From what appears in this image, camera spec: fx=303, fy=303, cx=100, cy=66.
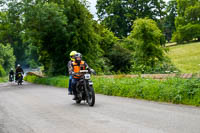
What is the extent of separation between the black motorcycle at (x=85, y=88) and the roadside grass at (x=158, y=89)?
246cm

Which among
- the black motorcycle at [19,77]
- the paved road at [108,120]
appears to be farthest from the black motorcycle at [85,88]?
the black motorcycle at [19,77]

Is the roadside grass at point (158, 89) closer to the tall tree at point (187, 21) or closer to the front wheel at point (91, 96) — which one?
the front wheel at point (91, 96)

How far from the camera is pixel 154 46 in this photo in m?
28.0

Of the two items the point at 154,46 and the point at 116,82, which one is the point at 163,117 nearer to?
the point at 116,82

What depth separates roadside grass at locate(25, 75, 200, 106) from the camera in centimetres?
973

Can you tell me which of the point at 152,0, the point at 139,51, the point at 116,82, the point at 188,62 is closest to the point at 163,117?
the point at 116,82

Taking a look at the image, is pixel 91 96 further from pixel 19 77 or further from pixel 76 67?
pixel 19 77

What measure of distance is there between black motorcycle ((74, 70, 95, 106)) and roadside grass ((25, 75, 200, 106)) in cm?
246

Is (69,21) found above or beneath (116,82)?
above

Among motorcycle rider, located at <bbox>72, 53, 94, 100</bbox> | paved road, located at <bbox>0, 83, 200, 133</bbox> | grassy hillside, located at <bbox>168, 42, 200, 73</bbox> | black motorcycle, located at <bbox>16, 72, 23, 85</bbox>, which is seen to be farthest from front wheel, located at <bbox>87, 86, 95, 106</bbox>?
grassy hillside, located at <bbox>168, 42, 200, 73</bbox>

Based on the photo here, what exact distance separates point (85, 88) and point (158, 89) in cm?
280

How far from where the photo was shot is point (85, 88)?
10164 mm

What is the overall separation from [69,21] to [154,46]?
8.14 meters

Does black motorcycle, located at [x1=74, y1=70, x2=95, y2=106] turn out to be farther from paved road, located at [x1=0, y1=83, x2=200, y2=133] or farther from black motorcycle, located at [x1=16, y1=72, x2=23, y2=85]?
black motorcycle, located at [x1=16, y1=72, x2=23, y2=85]
